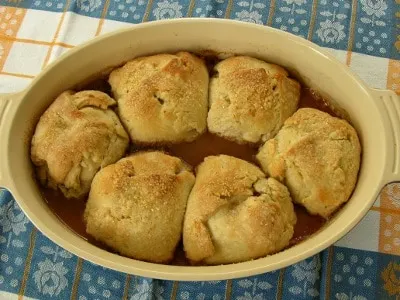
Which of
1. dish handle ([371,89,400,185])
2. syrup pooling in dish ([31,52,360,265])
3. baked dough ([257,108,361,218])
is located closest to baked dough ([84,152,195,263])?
syrup pooling in dish ([31,52,360,265])

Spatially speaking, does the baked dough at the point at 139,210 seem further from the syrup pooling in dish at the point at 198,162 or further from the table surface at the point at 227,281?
the table surface at the point at 227,281

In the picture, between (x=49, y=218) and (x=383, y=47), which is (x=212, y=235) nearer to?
(x=49, y=218)

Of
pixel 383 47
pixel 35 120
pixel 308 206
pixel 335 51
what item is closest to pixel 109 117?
pixel 35 120

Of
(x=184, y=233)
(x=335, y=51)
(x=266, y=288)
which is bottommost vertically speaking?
(x=266, y=288)

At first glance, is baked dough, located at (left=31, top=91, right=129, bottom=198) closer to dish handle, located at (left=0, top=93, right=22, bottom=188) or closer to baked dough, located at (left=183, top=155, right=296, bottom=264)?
dish handle, located at (left=0, top=93, right=22, bottom=188)

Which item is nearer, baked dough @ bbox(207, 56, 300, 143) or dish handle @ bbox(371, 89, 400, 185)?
dish handle @ bbox(371, 89, 400, 185)

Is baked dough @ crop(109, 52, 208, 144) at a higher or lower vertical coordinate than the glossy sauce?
higher

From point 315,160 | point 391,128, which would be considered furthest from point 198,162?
point 391,128

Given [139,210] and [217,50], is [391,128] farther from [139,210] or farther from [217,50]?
[139,210]
